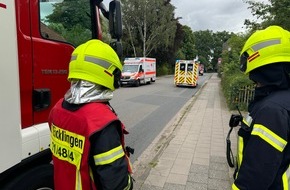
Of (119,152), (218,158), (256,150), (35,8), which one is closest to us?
(256,150)

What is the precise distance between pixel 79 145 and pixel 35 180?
39.2 inches

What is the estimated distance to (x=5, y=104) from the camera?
1946 millimetres

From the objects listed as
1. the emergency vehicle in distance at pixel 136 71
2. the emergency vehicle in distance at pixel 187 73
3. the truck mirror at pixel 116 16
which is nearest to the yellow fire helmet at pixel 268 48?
the truck mirror at pixel 116 16

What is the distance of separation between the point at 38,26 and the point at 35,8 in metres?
0.15

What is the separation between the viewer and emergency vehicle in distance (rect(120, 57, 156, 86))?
24.4 m

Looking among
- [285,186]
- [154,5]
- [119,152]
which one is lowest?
[285,186]

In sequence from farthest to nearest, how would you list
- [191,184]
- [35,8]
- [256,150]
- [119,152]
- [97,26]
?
1. [191,184]
2. [97,26]
3. [35,8]
4. [119,152]
5. [256,150]

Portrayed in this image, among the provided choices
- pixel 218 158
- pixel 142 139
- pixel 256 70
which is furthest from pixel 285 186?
pixel 142 139

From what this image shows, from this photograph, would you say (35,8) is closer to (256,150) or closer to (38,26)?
(38,26)

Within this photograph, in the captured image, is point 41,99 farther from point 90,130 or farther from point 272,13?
point 272,13

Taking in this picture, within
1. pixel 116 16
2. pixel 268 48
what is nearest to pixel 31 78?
pixel 116 16

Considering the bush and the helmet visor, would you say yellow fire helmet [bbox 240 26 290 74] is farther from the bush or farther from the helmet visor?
the bush

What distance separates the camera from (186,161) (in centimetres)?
523

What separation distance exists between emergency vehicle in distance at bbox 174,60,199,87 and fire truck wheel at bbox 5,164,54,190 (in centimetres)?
2292
